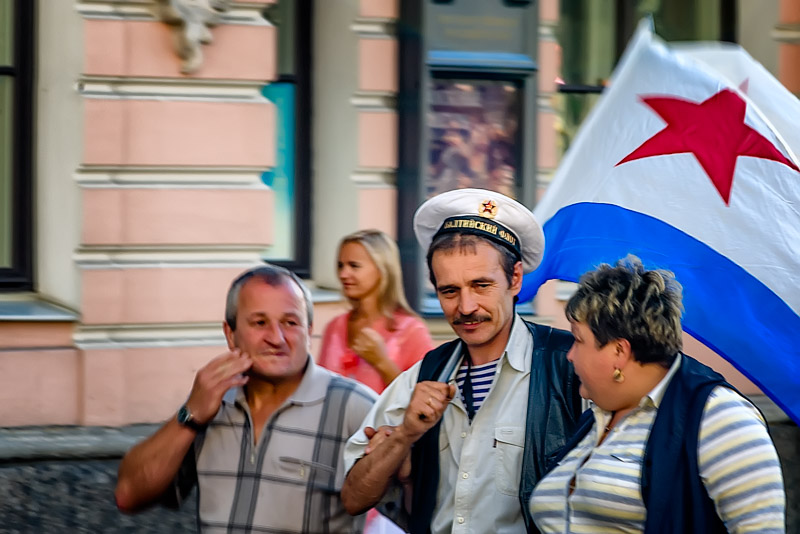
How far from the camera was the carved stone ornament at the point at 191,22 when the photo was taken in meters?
5.90

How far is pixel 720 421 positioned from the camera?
8.25ft

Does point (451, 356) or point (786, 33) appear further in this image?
point (786, 33)

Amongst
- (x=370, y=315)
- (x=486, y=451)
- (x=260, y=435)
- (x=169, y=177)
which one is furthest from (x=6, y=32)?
(x=486, y=451)

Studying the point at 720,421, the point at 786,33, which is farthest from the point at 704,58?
the point at 786,33

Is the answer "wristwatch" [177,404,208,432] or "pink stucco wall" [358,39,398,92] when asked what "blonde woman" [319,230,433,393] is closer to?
"wristwatch" [177,404,208,432]

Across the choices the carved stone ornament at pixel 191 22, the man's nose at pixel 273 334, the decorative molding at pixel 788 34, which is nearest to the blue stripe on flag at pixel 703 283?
the man's nose at pixel 273 334

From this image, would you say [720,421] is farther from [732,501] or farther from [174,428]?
[174,428]

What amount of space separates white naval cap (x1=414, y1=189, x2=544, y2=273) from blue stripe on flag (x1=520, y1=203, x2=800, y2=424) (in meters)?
0.36

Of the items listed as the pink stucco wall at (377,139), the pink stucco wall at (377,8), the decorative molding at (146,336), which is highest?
the pink stucco wall at (377,8)

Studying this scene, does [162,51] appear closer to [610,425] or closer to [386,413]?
[386,413]

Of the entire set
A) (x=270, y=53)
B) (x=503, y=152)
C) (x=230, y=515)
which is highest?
(x=270, y=53)

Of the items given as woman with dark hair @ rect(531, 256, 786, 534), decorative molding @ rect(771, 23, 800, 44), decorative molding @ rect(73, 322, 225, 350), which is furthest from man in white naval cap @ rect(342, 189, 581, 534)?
decorative molding @ rect(771, 23, 800, 44)

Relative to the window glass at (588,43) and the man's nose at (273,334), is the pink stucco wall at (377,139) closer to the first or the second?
the window glass at (588,43)

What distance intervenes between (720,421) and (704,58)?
5.21ft
